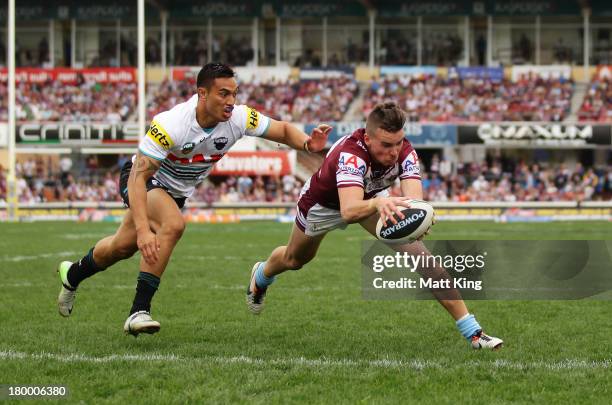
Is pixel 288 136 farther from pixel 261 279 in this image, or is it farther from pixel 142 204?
pixel 142 204

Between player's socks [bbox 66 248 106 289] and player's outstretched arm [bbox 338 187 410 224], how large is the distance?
7.28 feet

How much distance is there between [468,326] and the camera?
5871 millimetres

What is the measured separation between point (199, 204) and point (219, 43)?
1326cm

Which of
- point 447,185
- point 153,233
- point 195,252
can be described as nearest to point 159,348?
point 153,233

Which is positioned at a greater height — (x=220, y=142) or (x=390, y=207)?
(x=220, y=142)

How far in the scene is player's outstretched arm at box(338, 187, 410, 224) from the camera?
516cm

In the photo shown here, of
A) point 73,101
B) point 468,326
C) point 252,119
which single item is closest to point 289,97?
point 73,101

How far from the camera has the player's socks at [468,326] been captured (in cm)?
585

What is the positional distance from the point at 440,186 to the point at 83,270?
2386 cm

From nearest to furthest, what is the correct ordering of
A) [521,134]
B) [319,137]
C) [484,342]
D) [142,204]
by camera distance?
1. [484,342]
2. [142,204]
3. [319,137]
4. [521,134]

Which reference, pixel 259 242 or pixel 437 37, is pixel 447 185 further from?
pixel 259 242

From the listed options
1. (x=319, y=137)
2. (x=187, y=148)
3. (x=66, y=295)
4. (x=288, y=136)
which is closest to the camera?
(x=187, y=148)

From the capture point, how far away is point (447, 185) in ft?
99.9

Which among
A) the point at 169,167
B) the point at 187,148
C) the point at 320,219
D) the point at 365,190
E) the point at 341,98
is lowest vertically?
the point at 320,219
